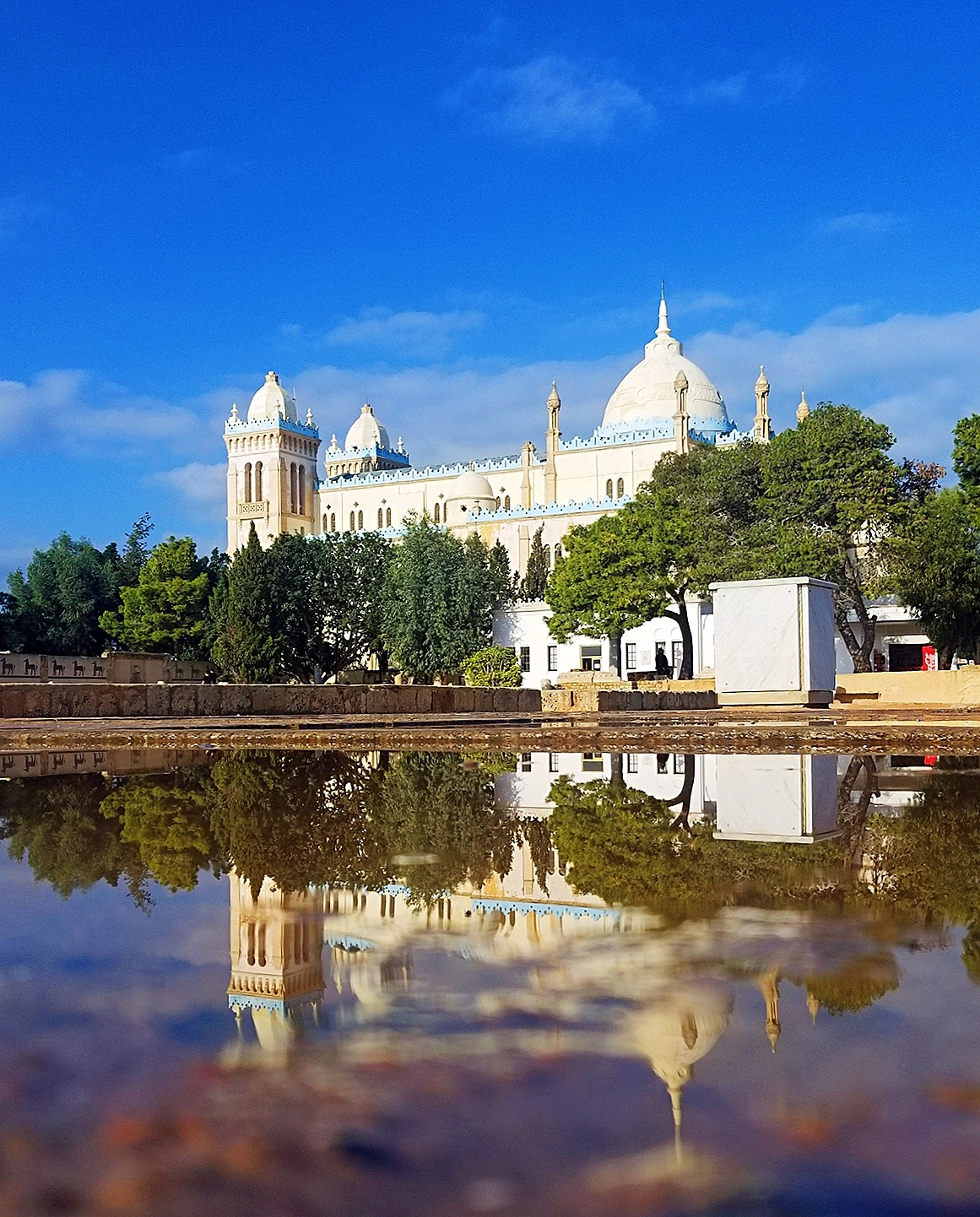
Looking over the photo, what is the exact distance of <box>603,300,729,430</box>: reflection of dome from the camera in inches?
3000

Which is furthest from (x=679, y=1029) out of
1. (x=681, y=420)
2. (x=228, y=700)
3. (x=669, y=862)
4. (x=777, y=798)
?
(x=681, y=420)

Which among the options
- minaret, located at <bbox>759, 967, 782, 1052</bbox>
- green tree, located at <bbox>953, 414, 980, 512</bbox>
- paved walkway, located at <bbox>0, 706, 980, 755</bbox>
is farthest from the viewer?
green tree, located at <bbox>953, 414, 980, 512</bbox>

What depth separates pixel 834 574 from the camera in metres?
33.6

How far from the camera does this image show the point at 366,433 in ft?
314

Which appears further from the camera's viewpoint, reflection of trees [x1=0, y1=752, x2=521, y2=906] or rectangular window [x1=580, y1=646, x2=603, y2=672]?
rectangular window [x1=580, y1=646, x2=603, y2=672]

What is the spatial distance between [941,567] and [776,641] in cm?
1188

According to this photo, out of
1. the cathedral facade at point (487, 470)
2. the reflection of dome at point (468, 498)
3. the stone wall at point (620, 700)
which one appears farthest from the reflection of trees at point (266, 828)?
the reflection of dome at point (468, 498)

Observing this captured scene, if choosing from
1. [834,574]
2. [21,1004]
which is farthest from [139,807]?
[834,574]

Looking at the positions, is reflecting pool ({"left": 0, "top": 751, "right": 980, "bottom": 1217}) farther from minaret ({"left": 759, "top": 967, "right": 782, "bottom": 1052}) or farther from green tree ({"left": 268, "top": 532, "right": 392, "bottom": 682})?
green tree ({"left": 268, "top": 532, "right": 392, "bottom": 682})

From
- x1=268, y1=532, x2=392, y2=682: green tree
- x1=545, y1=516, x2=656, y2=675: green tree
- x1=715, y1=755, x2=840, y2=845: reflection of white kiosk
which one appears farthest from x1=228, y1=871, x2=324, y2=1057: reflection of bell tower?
x1=268, y1=532, x2=392, y2=682: green tree

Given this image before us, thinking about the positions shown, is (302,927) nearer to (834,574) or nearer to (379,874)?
(379,874)

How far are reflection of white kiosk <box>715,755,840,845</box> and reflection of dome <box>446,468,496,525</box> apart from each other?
217 feet

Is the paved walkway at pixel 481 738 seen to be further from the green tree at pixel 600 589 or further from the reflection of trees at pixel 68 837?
the green tree at pixel 600 589

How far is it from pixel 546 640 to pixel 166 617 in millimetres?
18570
